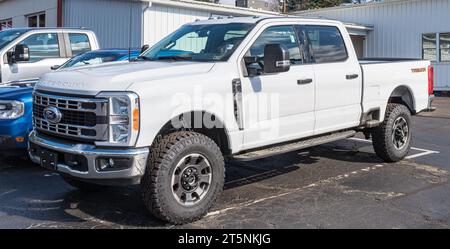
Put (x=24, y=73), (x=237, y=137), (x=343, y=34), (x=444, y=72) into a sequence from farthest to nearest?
(x=444, y=72), (x=24, y=73), (x=343, y=34), (x=237, y=137)

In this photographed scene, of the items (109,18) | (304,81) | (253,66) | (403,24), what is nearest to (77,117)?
(253,66)

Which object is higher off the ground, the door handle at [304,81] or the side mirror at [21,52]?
the side mirror at [21,52]

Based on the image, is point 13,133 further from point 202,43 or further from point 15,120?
point 202,43

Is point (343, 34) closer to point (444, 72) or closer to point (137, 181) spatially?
point (137, 181)

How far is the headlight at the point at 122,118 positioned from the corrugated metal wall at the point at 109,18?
11.4 meters

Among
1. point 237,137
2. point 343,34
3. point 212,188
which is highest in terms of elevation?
point 343,34

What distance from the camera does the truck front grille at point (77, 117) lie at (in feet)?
14.4

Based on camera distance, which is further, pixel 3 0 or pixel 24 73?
pixel 3 0

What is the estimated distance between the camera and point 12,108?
6.48 meters

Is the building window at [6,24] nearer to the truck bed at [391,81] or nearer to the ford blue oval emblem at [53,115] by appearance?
the truck bed at [391,81]

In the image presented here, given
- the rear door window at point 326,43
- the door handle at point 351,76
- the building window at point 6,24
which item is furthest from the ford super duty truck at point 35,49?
the building window at point 6,24
